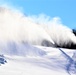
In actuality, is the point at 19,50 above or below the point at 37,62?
above

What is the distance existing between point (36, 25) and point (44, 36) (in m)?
0.60

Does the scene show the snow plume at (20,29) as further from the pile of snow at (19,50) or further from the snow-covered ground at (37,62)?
the snow-covered ground at (37,62)

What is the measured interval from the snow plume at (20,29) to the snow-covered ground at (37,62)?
0.69 metres

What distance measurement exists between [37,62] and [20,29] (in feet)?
8.30

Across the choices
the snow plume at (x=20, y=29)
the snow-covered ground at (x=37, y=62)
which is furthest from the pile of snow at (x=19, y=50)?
the snow plume at (x=20, y=29)

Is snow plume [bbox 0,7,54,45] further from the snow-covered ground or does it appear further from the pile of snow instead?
the snow-covered ground

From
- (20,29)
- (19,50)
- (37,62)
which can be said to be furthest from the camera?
(20,29)

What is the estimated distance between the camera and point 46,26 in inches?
418

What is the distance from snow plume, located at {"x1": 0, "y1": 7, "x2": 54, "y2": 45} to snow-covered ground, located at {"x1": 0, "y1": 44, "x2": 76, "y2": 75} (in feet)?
2.26

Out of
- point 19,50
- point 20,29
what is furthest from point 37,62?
point 20,29

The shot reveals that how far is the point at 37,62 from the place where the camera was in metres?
6.95

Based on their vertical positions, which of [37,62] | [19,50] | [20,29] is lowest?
[37,62]

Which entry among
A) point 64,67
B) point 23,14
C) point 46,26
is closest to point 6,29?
point 23,14

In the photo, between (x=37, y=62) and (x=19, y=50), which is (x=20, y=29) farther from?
(x=37, y=62)
